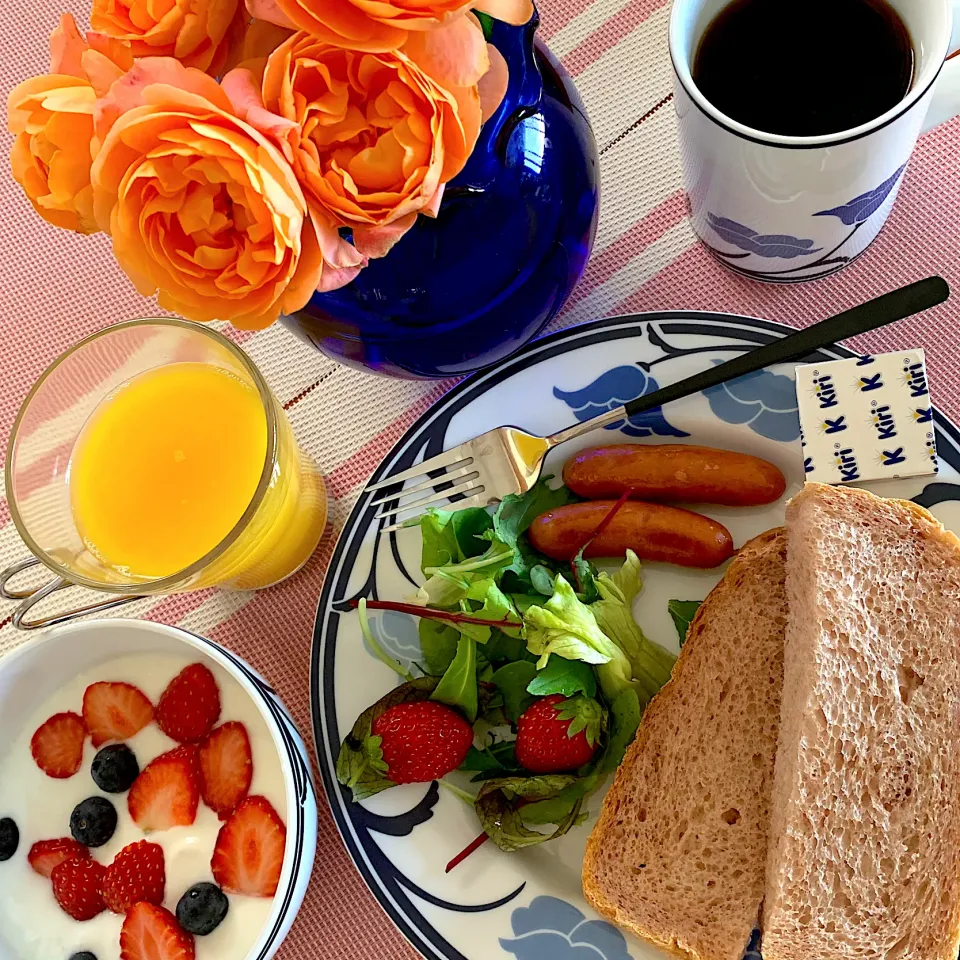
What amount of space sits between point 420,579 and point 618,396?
33cm

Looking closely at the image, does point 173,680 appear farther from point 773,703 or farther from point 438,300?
point 773,703

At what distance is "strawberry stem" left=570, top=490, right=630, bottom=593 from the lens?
1.13 meters

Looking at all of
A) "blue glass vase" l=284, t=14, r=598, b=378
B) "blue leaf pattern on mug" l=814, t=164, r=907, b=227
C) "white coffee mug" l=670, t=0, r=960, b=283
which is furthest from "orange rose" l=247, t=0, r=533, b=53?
"blue leaf pattern on mug" l=814, t=164, r=907, b=227

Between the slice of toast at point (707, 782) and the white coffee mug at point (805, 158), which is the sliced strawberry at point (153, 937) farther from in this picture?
the white coffee mug at point (805, 158)

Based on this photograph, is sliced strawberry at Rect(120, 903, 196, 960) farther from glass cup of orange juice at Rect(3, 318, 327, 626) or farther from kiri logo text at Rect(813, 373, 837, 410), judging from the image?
kiri logo text at Rect(813, 373, 837, 410)

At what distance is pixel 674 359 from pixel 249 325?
629 millimetres

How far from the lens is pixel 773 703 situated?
1138mm

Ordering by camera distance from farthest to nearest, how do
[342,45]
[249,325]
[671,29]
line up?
[671,29], [249,325], [342,45]

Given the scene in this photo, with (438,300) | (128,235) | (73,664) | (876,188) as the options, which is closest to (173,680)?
(73,664)

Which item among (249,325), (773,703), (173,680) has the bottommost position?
(773,703)

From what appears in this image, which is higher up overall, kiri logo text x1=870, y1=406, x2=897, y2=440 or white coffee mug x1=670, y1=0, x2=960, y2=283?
white coffee mug x1=670, y1=0, x2=960, y2=283

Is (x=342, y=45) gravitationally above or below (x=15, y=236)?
above

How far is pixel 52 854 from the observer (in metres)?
1.14

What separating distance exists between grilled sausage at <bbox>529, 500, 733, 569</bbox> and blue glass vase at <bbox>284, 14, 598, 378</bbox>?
0.23 meters
